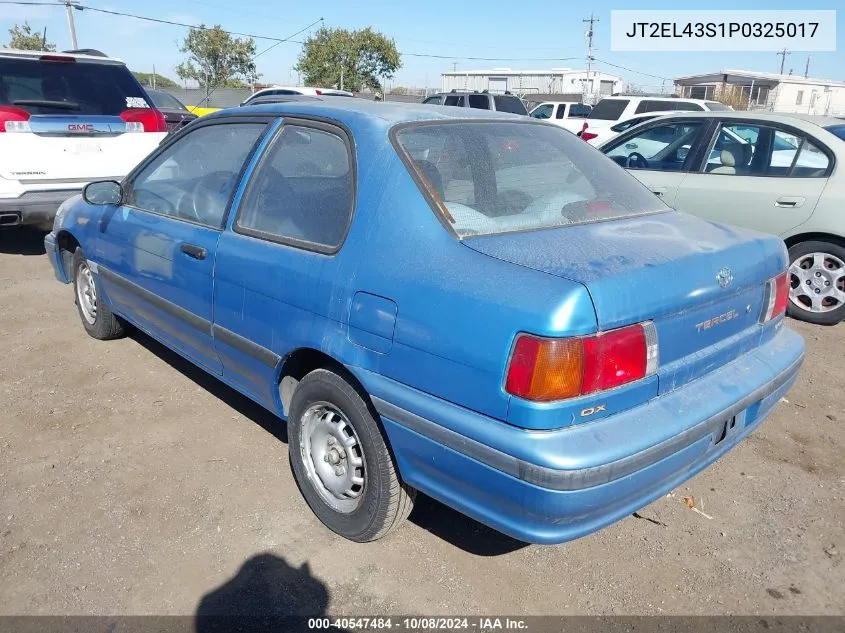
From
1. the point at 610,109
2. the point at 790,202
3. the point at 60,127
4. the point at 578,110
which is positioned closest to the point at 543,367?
the point at 790,202

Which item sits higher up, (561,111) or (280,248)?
(561,111)

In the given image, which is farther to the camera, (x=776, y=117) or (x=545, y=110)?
(x=545, y=110)

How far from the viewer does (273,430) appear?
11.9ft

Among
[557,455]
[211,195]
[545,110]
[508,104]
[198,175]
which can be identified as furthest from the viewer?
[545,110]

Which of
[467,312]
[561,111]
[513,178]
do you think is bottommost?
[467,312]

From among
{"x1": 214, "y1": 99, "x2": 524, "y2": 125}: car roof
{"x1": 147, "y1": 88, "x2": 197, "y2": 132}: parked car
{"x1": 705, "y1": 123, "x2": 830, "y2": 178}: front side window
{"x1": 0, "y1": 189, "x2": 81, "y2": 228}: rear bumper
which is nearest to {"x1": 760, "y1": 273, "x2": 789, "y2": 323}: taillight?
{"x1": 214, "y1": 99, "x2": 524, "y2": 125}: car roof

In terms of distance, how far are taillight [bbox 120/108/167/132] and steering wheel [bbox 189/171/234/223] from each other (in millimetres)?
4200

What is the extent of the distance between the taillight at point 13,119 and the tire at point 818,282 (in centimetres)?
675

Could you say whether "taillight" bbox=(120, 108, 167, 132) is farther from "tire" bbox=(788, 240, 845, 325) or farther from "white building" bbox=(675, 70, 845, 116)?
"white building" bbox=(675, 70, 845, 116)

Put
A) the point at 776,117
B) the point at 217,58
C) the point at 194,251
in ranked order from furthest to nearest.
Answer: the point at 217,58
the point at 776,117
the point at 194,251

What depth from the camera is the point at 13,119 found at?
6148mm

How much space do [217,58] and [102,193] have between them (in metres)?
39.4

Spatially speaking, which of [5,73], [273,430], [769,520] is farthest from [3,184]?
[769,520]

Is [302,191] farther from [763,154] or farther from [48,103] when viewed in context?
[48,103]
